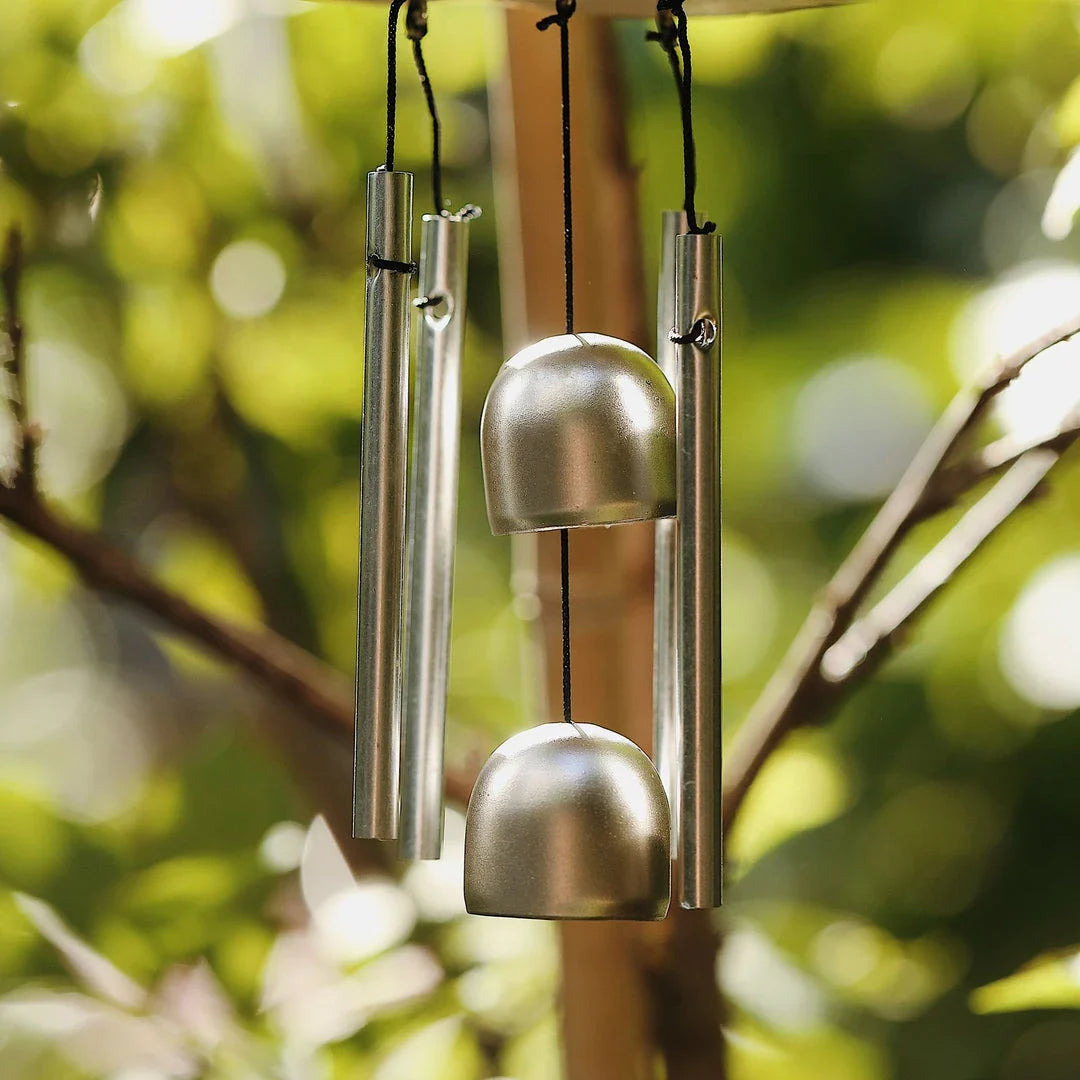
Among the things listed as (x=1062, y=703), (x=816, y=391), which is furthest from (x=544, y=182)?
(x=1062, y=703)

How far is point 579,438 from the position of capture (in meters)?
0.65

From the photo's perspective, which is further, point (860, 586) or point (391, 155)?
point (860, 586)

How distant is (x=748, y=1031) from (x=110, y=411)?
872 millimetres

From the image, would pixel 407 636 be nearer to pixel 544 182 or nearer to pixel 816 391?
pixel 544 182

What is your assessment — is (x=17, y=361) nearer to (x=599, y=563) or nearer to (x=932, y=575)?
(x=599, y=563)

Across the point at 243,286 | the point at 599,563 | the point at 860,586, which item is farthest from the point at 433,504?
the point at 243,286

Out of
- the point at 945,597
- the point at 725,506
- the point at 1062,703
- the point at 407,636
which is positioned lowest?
the point at 407,636

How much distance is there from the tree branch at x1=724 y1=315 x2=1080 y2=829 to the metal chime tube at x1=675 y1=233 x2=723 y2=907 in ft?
1.67

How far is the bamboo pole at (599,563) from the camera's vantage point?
1.20 meters

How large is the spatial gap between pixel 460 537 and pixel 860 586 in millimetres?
453

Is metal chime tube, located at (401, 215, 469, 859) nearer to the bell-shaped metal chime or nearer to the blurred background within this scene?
the bell-shaped metal chime

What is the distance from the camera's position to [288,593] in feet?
4.82

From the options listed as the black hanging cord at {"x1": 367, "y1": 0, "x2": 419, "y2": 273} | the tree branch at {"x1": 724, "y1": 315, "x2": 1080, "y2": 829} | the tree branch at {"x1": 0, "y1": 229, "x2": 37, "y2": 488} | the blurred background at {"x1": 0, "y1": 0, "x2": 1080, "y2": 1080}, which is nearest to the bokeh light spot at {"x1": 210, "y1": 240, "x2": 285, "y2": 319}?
the blurred background at {"x1": 0, "y1": 0, "x2": 1080, "y2": 1080}

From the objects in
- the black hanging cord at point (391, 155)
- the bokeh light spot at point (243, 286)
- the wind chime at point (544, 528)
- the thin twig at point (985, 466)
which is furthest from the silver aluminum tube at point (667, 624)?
the bokeh light spot at point (243, 286)
